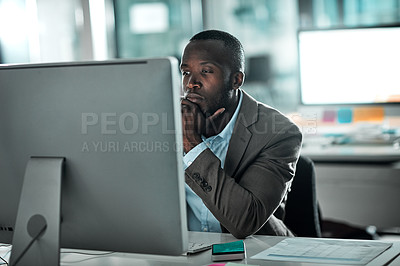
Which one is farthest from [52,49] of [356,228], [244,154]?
[244,154]

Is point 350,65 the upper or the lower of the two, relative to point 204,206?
upper

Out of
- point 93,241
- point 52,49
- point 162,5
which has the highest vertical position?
point 162,5

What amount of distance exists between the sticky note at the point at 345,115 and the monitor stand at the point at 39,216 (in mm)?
2592

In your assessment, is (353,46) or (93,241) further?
A: (353,46)

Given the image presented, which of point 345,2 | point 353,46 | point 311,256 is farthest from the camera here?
point 345,2

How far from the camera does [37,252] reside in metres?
1.21

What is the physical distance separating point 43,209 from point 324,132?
2.54 m

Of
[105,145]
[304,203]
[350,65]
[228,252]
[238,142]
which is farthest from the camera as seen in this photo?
[350,65]

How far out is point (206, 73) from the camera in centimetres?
176

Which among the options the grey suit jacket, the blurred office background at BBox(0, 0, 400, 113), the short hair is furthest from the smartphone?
the blurred office background at BBox(0, 0, 400, 113)

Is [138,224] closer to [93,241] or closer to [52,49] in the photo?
[93,241]

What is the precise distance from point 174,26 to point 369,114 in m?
2.04

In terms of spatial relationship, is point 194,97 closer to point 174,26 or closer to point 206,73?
point 206,73

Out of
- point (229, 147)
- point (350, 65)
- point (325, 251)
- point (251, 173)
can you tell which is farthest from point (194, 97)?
point (350, 65)
